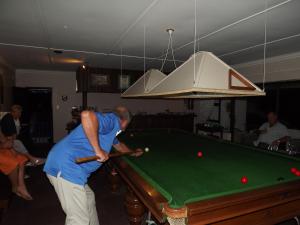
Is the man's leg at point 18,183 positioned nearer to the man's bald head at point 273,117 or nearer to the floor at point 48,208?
the floor at point 48,208

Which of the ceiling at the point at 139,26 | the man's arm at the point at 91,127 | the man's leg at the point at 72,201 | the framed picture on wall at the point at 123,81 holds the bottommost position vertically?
the man's leg at the point at 72,201

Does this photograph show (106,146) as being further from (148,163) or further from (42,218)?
(42,218)

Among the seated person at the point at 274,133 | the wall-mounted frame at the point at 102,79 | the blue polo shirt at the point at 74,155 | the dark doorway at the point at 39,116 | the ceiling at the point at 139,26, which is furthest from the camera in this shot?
the dark doorway at the point at 39,116

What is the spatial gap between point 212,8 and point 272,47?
2191 millimetres

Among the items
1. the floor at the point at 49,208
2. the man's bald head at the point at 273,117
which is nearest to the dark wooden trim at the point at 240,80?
the floor at the point at 49,208

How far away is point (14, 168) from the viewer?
122 inches

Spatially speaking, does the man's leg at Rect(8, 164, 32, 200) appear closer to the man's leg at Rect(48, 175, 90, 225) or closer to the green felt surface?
the man's leg at Rect(48, 175, 90, 225)

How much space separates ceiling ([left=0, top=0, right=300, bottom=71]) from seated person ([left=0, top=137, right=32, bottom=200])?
70.2 inches

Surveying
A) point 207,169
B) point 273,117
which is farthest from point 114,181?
point 273,117

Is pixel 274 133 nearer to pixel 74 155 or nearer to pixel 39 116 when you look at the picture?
pixel 74 155

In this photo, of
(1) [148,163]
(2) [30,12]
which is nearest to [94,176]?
(1) [148,163]

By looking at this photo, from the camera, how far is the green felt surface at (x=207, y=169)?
1620mm

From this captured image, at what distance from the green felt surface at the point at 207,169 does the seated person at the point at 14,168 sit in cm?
179

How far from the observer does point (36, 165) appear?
476cm
